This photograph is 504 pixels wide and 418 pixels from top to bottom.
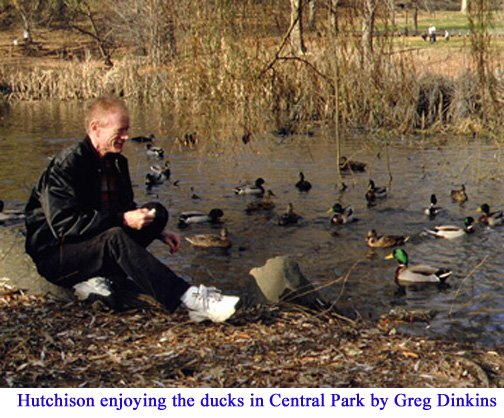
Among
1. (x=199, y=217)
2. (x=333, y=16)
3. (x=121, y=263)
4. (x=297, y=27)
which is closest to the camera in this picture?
(x=121, y=263)

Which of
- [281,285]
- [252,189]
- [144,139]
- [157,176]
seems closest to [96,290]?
[281,285]

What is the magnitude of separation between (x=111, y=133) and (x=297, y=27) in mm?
3718

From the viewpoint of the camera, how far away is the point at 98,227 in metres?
5.62

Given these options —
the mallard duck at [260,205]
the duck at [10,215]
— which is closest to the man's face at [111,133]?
the mallard duck at [260,205]

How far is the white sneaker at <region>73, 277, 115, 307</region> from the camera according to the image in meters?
5.93

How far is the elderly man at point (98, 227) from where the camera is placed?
18.3 ft

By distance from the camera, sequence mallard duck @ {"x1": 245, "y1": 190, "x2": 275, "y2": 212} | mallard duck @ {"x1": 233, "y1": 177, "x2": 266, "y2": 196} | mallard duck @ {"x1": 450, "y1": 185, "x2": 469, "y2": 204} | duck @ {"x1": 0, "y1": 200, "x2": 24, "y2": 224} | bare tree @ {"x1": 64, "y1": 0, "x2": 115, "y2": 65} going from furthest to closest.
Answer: bare tree @ {"x1": 64, "y1": 0, "x2": 115, "y2": 65}
mallard duck @ {"x1": 233, "y1": 177, "x2": 266, "y2": 196}
mallard duck @ {"x1": 450, "y1": 185, "x2": 469, "y2": 204}
mallard duck @ {"x1": 245, "y1": 190, "x2": 275, "y2": 212}
duck @ {"x1": 0, "y1": 200, "x2": 24, "y2": 224}

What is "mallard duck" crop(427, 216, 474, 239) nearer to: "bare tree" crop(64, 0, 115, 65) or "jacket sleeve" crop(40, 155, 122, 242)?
"jacket sleeve" crop(40, 155, 122, 242)

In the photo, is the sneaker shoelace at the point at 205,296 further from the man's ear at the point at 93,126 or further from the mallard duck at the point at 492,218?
the mallard duck at the point at 492,218

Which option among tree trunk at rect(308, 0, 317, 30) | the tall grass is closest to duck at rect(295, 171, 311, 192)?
the tall grass

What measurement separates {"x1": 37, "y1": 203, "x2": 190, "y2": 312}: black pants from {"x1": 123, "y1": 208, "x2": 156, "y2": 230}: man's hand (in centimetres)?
9

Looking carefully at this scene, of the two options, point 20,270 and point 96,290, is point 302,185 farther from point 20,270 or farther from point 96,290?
point 96,290

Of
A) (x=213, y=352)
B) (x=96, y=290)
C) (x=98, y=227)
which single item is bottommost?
(x=213, y=352)
